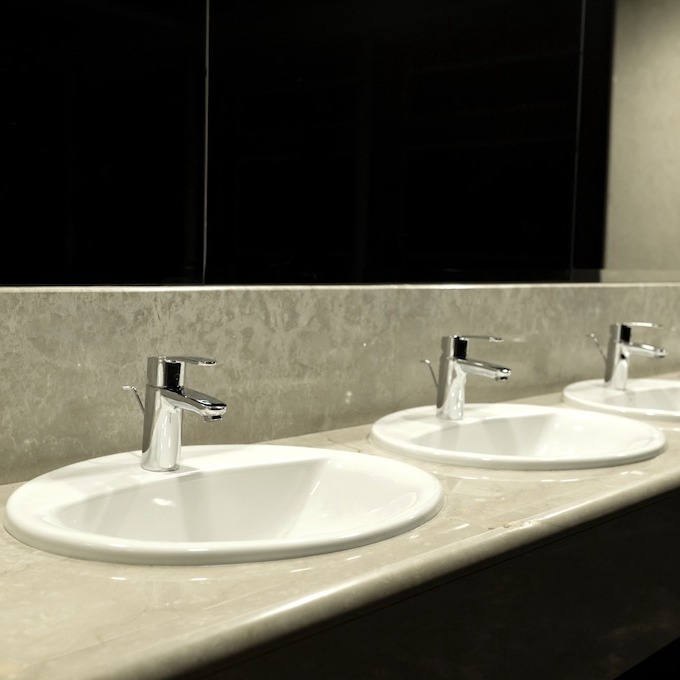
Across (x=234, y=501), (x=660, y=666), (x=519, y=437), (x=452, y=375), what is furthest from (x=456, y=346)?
(x=660, y=666)

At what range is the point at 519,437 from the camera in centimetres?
153

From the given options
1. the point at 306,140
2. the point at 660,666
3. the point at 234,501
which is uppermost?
the point at 306,140

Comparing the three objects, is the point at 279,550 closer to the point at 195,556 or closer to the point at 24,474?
the point at 195,556

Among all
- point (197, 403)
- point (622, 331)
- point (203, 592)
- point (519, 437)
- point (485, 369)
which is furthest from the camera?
point (622, 331)

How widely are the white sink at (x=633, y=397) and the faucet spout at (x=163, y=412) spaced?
2.72 feet

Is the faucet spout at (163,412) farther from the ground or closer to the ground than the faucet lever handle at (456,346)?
closer to the ground

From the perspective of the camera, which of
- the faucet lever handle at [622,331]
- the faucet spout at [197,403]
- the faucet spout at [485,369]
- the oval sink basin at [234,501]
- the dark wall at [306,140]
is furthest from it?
the faucet lever handle at [622,331]

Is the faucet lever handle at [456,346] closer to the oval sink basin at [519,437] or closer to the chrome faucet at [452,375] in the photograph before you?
the chrome faucet at [452,375]

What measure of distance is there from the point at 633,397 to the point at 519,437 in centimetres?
43

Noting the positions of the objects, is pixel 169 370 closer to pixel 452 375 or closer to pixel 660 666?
pixel 452 375

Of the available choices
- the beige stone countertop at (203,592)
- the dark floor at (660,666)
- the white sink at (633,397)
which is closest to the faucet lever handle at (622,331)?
the white sink at (633,397)

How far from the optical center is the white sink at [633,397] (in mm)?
1570

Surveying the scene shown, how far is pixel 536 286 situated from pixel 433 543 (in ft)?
3.37

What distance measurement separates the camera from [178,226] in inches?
48.1
